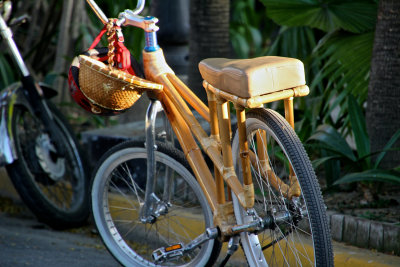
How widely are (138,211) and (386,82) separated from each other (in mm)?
1650

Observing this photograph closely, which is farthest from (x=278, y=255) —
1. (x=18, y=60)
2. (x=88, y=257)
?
(x=18, y=60)

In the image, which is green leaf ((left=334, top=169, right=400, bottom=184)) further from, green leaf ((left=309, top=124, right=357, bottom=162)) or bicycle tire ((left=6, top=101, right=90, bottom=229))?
bicycle tire ((left=6, top=101, right=90, bottom=229))

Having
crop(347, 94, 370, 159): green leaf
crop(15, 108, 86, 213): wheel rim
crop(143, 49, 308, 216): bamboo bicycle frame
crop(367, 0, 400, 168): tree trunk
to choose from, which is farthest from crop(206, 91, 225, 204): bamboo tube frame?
crop(15, 108, 86, 213): wheel rim

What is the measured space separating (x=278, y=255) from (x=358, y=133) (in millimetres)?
1105

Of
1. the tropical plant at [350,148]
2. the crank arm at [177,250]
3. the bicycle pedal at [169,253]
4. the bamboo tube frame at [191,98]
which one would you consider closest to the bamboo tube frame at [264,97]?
the bamboo tube frame at [191,98]

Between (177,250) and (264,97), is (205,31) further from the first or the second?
(264,97)

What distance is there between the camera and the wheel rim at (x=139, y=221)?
2947mm

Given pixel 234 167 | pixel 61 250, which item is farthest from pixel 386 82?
pixel 61 250

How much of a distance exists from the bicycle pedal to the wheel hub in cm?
147

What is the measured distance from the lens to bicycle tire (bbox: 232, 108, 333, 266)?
2.12 m

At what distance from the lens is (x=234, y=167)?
2574 millimetres

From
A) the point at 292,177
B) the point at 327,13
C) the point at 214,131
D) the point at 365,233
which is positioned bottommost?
the point at 365,233

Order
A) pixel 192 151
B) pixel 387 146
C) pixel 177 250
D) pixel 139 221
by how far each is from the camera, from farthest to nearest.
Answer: pixel 387 146 < pixel 139 221 < pixel 177 250 < pixel 192 151

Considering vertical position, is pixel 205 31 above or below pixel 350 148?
above
